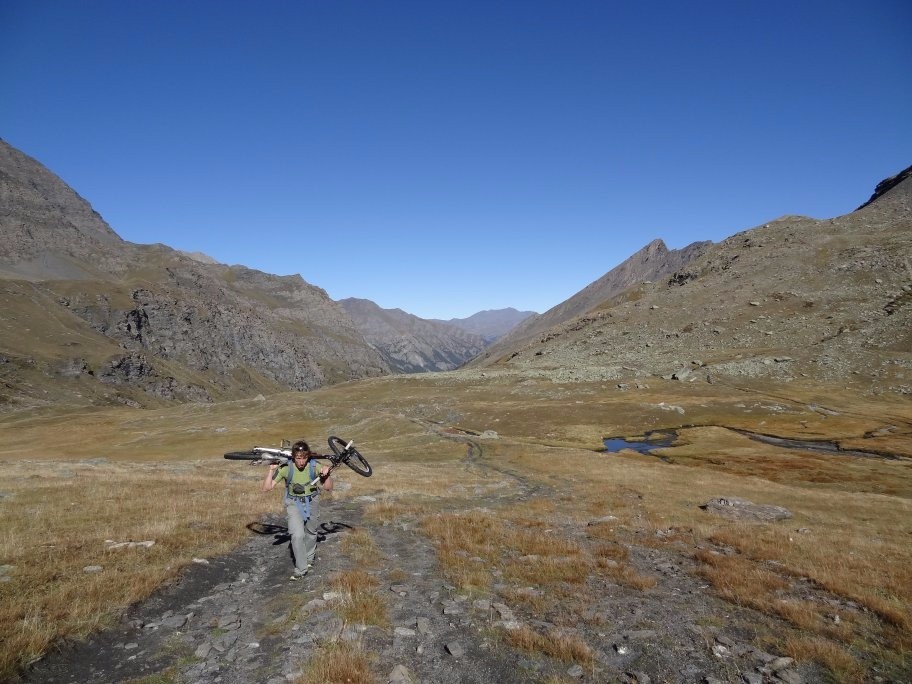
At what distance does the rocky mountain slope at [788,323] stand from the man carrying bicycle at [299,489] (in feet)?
389

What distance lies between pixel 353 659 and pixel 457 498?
78.2 feet

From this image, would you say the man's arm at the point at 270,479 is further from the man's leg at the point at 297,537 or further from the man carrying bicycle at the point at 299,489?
the man's leg at the point at 297,537

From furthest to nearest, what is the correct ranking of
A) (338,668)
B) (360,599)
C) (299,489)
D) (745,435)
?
1. (745,435)
2. (299,489)
3. (360,599)
4. (338,668)

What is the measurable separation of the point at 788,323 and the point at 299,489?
6707 inches

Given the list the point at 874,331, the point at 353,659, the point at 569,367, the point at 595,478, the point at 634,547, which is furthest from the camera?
the point at 569,367

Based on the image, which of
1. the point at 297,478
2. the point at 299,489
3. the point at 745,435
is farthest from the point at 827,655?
the point at 745,435

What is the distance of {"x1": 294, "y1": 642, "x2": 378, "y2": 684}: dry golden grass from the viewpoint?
25.9 ft

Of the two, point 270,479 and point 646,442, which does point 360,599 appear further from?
point 646,442

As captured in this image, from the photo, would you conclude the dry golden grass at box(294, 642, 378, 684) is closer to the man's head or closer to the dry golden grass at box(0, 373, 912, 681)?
the dry golden grass at box(0, 373, 912, 681)

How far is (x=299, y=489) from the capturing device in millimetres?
14648

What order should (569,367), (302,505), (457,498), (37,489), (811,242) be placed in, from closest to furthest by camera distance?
(302,505)
(37,489)
(457,498)
(569,367)
(811,242)

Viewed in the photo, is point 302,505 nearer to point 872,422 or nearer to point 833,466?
point 833,466

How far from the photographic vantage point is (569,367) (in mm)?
158875

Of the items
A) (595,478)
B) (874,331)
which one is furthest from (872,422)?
(595,478)
